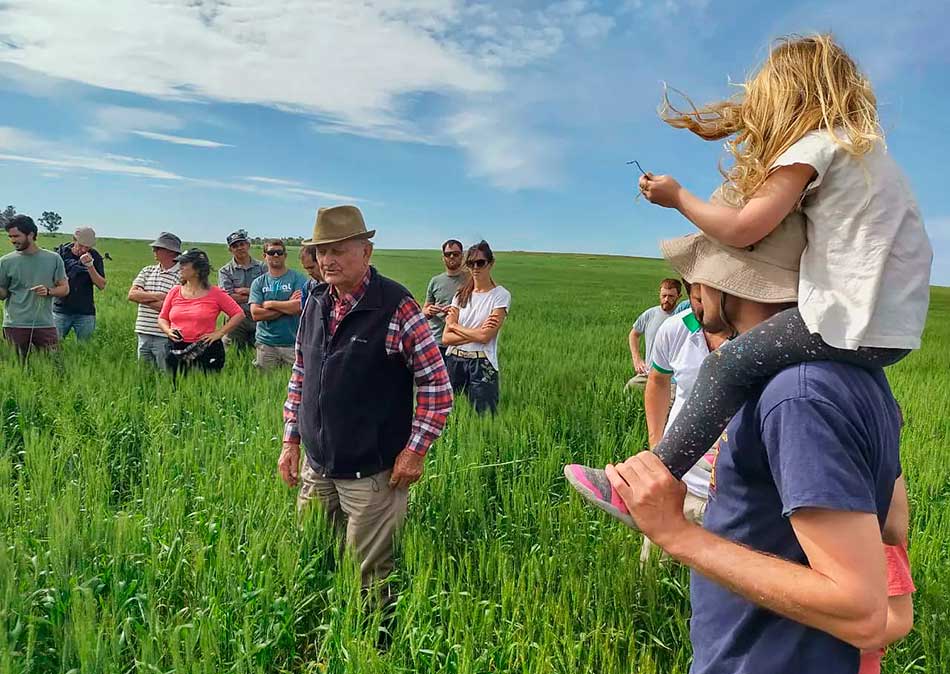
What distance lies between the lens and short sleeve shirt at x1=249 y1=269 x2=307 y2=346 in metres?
6.19

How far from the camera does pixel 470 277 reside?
214 inches

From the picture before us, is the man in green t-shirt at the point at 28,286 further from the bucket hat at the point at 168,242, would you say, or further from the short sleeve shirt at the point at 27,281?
the bucket hat at the point at 168,242

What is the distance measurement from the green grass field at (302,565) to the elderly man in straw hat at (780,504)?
1156mm

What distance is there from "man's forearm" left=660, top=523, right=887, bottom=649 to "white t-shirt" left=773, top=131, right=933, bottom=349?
347 mm

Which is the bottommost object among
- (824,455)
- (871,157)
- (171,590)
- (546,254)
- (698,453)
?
(171,590)

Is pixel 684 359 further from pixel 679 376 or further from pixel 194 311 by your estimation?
pixel 194 311

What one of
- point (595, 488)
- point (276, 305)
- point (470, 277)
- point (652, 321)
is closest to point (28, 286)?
point (276, 305)

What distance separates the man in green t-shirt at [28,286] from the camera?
638 cm

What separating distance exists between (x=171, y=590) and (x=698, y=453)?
2.22 metres

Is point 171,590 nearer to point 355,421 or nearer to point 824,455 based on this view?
point 355,421

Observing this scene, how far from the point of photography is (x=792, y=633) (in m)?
1.02

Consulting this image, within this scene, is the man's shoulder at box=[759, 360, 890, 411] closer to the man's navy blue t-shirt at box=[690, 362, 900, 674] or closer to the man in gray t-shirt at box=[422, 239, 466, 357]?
the man's navy blue t-shirt at box=[690, 362, 900, 674]

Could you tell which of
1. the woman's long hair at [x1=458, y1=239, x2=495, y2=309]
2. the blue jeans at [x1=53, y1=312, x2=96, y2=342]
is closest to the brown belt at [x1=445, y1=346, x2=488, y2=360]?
the woman's long hair at [x1=458, y1=239, x2=495, y2=309]

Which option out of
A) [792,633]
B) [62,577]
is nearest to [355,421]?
[62,577]
